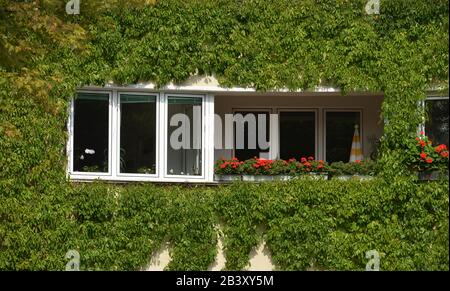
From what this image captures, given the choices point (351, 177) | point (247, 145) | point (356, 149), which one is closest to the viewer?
point (351, 177)

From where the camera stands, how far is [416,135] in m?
18.9

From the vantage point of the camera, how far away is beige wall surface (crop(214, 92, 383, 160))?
21.2 m

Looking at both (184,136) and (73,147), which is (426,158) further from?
(73,147)

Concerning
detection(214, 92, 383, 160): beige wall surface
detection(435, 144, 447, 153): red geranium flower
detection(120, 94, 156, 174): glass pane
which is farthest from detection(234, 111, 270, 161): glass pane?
detection(435, 144, 447, 153): red geranium flower

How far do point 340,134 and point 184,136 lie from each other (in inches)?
144

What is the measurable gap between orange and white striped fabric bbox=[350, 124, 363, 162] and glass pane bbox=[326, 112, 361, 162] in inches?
14.0

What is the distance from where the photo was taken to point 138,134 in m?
19.4

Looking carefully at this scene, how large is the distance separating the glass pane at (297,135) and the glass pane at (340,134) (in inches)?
12.5

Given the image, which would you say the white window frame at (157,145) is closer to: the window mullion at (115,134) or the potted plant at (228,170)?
the window mullion at (115,134)

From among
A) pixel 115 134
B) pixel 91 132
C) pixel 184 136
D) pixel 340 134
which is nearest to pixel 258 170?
pixel 184 136

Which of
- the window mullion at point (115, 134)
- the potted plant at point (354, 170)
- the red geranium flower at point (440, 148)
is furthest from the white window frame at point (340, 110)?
the window mullion at point (115, 134)

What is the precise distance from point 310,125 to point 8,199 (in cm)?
663

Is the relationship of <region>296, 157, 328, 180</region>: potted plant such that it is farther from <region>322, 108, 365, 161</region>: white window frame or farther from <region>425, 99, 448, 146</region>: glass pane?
<region>425, 99, 448, 146</region>: glass pane

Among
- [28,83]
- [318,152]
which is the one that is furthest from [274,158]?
[28,83]
